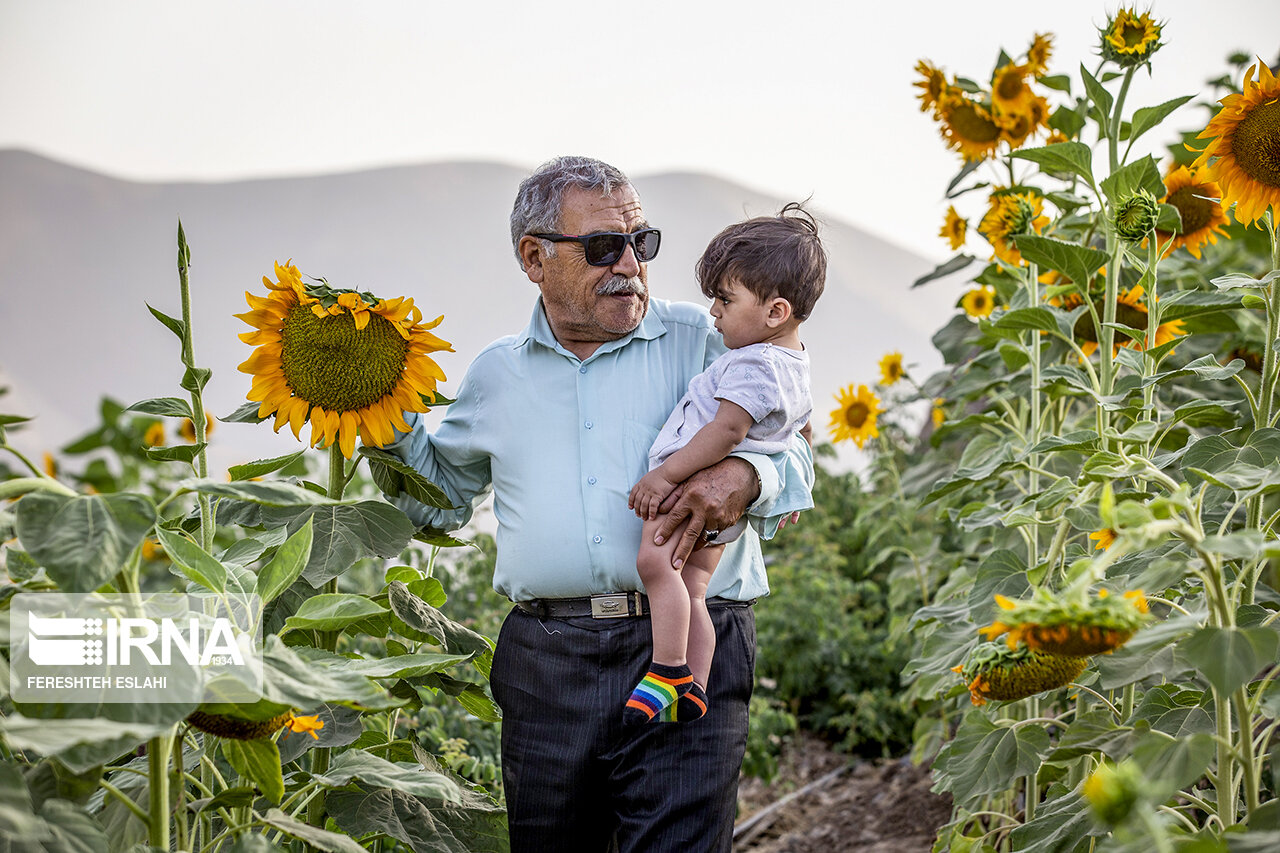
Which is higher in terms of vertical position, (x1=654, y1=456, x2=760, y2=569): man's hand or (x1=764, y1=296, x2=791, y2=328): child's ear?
(x1=764, y1=296, x2=791, y2=328): child's ear

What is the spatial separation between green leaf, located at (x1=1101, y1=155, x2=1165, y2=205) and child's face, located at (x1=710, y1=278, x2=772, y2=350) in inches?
24.5

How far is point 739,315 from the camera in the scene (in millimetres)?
1930

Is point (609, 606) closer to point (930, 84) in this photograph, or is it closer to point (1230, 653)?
point (1230, 653)

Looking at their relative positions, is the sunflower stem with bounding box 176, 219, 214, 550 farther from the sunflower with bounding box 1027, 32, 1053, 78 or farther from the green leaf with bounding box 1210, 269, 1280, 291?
the sunflower with bounding box 1027, 32, 1053, 78

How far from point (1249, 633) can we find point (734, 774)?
99cm

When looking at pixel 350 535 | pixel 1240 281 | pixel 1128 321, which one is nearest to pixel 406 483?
pixel 350 535

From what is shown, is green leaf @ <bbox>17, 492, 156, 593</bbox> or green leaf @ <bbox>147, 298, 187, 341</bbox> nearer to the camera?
green leaf @ <bbox>17, 492, 156, 593</bbox>

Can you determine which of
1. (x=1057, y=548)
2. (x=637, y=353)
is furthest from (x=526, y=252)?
(x=1057, y=548)

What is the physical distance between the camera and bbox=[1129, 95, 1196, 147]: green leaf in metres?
1.88

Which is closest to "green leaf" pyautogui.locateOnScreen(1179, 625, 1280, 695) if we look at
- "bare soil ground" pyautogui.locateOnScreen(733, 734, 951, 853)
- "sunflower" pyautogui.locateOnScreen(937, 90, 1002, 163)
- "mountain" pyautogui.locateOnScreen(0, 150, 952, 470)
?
"sunflower" pyautogui.locateOnScreen(937, 90, 1002, 163)

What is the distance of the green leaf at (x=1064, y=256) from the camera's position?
1.89 m

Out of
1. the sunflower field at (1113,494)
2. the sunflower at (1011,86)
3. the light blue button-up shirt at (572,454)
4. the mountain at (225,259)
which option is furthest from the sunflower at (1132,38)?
the mountain at (225,259)

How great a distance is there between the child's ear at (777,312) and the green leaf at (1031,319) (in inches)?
17.0

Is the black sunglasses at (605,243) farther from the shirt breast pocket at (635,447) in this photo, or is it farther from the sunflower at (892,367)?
the sunflower at (892,367)
